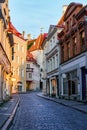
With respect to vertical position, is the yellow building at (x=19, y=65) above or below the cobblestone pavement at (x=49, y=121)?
above

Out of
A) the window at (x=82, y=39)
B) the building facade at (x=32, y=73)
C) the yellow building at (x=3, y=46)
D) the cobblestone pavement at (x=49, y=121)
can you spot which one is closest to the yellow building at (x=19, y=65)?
the building facade at (x=32, y=73)

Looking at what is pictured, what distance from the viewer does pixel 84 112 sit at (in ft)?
61.8

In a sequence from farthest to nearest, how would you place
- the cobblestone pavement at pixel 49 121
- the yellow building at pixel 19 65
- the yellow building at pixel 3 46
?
the yellow building at pixel 19 65 → the yellow building at pixel 3 46 → the cobblestone pavement at pixel 49 121

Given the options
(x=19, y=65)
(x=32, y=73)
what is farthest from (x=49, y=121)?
(x=32, y=73)

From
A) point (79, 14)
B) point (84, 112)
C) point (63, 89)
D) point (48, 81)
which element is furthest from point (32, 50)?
point (84, 112)

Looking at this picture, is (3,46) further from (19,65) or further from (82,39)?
(19,65)

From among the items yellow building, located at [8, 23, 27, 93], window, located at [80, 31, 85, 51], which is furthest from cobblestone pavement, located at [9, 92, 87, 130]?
yellow building, located at [8, 23, 27, 93]

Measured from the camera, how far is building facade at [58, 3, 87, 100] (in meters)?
29.3

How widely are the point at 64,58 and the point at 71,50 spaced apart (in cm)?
401

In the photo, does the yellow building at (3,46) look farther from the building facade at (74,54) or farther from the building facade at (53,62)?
the building facade at (53,62)

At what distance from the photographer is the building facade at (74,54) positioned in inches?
1155

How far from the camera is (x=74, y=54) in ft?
108

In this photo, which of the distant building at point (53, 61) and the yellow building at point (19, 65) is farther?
the yellow building at point (19, 65)

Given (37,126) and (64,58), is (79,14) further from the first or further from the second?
(37,126)
